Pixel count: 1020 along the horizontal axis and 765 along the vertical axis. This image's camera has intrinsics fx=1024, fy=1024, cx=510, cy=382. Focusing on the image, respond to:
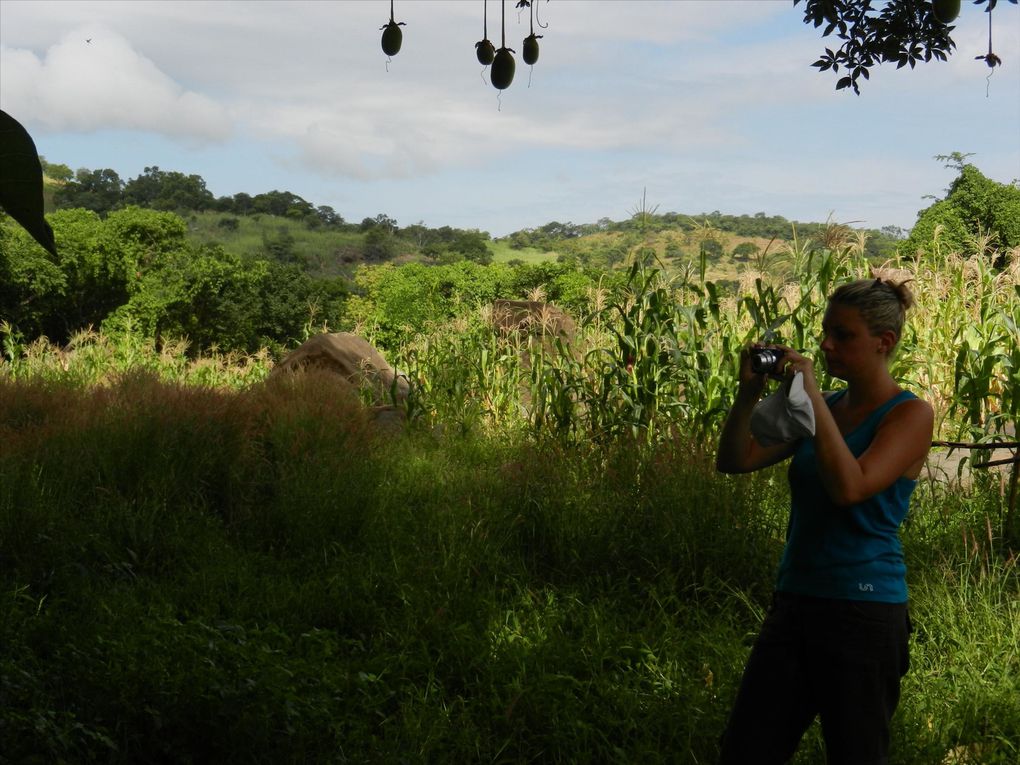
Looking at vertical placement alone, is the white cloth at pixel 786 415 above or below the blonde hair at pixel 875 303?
below

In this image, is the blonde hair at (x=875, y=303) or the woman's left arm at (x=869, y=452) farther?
the blonde hair at (x=875, y=303)

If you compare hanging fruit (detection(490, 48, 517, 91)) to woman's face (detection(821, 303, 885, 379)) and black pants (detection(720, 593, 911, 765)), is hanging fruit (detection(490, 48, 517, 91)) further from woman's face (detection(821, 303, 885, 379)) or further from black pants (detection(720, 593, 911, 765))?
black pants (detection(720, 593, 911, 765))

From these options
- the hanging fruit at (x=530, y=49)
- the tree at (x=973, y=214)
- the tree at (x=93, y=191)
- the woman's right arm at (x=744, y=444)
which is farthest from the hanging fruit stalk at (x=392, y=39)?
the tree at (x=93, y=191)

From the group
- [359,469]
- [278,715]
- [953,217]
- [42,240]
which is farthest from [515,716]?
[953,217]

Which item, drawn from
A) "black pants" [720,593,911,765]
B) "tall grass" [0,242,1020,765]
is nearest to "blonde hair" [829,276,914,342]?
"black pants" [720,593,911,765]

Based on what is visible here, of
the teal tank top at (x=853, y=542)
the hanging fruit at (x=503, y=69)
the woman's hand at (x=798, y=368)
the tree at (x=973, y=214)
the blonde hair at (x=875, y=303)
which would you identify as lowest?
the teal tank top at (x=853, y=542)

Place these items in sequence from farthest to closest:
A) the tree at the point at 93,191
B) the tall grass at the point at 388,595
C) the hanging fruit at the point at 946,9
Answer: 1. the tree at the point at 93,191
2. the tall grass at the point at 388,595
3. the hanging fruit at the point at 946,9

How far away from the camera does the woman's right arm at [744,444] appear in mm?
2357

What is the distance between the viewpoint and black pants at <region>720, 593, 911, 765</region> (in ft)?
6.93

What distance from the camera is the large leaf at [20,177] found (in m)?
0.71

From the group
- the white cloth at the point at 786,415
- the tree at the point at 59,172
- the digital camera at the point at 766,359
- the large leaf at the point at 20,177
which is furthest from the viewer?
the tree at the point at 59,172

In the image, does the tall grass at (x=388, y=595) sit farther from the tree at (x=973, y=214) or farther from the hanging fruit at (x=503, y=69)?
the tree at (x=973, y=214)

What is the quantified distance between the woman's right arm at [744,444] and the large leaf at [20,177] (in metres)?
1.82

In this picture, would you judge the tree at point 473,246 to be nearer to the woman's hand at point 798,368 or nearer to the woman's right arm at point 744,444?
the woman's right arm at point 744,444
